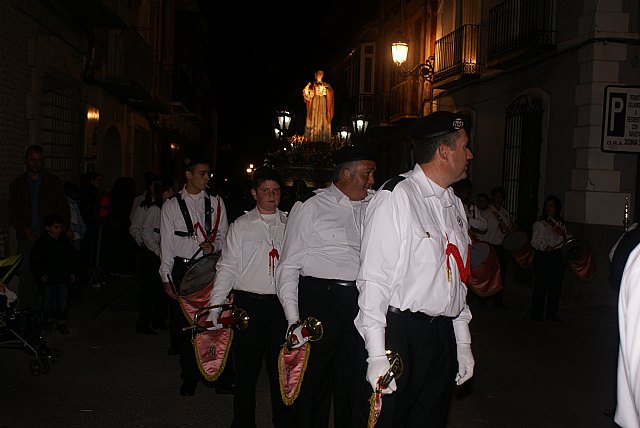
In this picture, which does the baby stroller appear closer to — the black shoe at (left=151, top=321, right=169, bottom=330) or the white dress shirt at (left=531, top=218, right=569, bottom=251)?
the black shoe at (left=151, top=321, right=169, bottom=330)

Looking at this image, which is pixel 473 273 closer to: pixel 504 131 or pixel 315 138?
pixel 504 131

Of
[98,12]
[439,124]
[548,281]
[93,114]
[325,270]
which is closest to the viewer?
[439,124]

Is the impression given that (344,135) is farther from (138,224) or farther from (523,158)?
(138,224)

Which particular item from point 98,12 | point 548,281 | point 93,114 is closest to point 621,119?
point 548,281

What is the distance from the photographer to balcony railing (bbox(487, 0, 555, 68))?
48.6ft

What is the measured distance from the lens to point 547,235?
1188 cm

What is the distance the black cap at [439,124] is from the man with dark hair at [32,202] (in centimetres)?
681

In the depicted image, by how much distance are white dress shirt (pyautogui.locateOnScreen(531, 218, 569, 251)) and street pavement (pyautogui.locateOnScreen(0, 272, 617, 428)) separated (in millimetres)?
1249

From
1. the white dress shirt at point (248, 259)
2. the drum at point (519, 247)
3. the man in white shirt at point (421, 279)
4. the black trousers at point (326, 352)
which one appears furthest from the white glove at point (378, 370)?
the drum at point (519, 247)

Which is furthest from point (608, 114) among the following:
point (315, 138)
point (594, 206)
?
point (315, 138)

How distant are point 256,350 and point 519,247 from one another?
312 inches

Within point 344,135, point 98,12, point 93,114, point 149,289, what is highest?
point 98,12

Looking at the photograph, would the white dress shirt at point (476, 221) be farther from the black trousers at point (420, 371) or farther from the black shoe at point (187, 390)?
the black trousers at point (420, 371)

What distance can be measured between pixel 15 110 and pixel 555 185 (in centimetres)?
929
